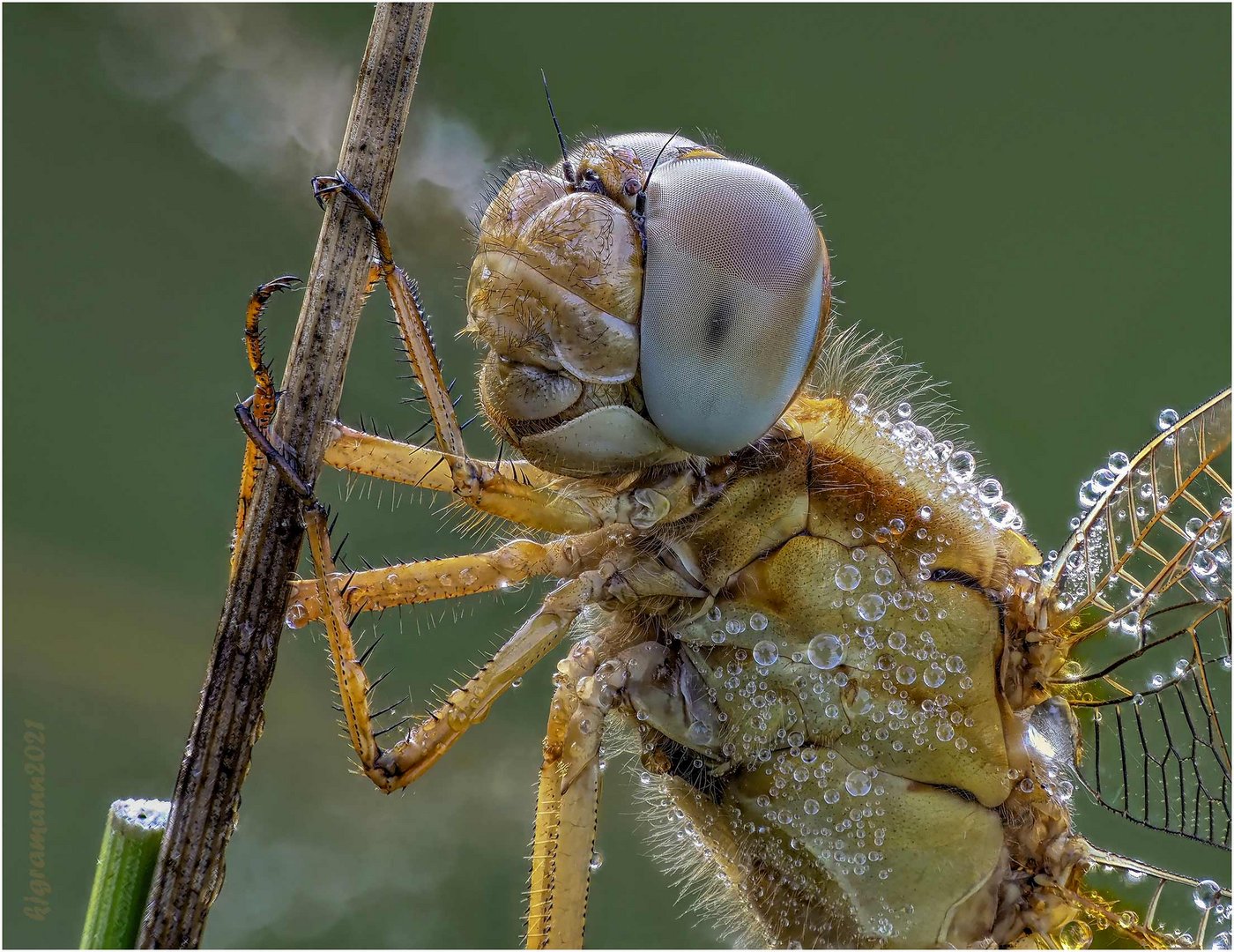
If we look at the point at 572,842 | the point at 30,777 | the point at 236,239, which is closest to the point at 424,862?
the point at 30,777

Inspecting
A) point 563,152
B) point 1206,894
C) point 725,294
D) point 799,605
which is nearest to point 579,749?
point 799,605

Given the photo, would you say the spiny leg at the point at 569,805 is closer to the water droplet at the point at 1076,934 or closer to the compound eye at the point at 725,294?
the compound eye at the point at 725,294

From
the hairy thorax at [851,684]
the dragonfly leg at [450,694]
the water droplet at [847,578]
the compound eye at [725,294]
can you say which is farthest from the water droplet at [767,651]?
A: the compound eye at [725,294]

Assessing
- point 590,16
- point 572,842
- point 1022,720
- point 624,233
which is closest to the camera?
point 624,233

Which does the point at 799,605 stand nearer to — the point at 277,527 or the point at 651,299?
the point at 651,299

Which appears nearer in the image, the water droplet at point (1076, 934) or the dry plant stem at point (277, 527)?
the dry plant stem at point (277, 527)

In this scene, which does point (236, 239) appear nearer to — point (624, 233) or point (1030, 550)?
point (624, 233)
